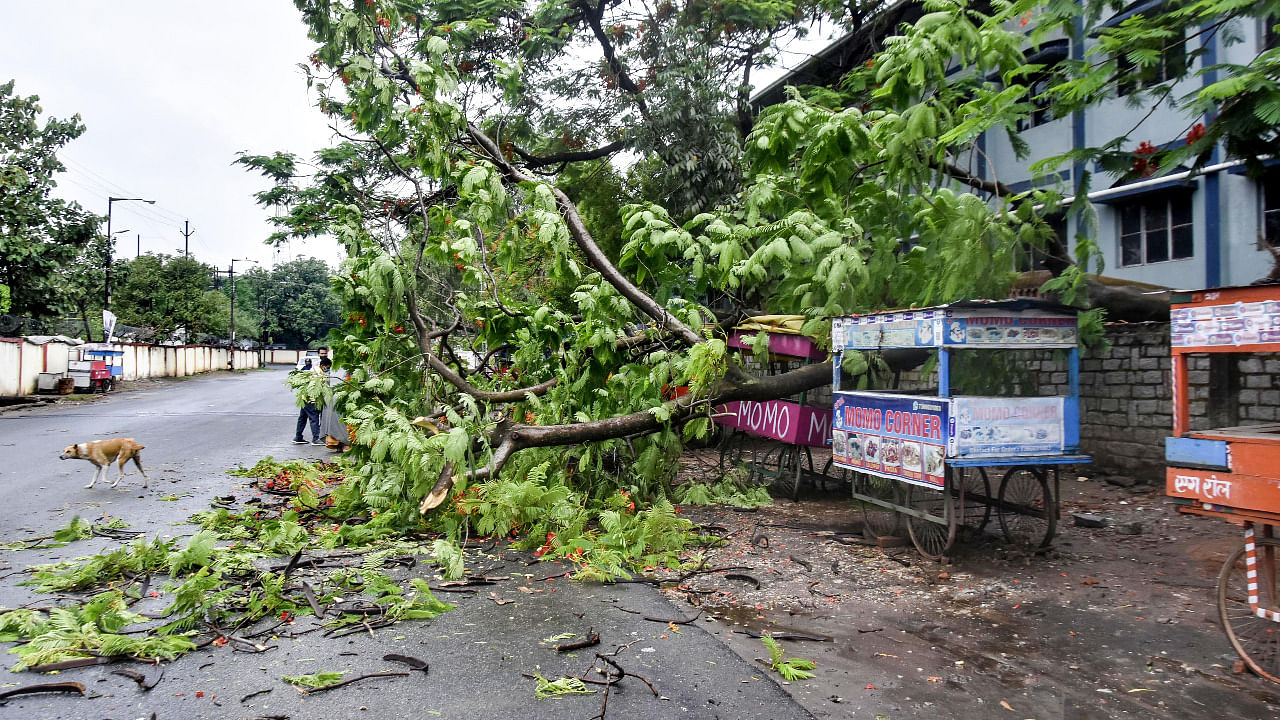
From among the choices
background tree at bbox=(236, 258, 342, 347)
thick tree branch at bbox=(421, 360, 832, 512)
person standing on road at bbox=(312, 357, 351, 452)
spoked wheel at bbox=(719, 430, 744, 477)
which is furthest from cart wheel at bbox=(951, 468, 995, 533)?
background tree at bbox=(236, 258, 342, 347)

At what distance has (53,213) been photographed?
25.1 metres

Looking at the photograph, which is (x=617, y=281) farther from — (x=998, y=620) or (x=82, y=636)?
(x=82, y=636)

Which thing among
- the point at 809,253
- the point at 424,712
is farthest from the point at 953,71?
the point at 424,712

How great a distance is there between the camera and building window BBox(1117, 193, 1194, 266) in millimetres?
13883

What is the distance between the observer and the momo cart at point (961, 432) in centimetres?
628

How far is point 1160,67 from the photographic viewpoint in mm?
5691

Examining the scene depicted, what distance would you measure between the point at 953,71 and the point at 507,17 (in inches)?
390

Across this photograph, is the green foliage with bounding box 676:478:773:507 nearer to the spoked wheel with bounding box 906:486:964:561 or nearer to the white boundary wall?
the spoked wheel with bounding box 906:486:964:561

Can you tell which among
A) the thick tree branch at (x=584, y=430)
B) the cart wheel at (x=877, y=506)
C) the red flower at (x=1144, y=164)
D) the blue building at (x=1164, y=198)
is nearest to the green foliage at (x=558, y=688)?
the thick tree branch at (x=584, y=430)

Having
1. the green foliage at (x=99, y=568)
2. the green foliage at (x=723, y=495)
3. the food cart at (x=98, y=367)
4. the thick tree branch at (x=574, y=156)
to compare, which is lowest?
the green foliage at (x=723, y=495)

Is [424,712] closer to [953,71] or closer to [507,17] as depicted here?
[507,17]

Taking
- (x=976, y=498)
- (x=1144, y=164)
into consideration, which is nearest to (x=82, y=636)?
(x=976, y=498)

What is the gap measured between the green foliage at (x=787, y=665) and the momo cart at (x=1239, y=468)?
2268 mm

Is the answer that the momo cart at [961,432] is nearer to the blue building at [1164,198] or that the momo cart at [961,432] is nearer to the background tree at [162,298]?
the blue building at [1164,198]
